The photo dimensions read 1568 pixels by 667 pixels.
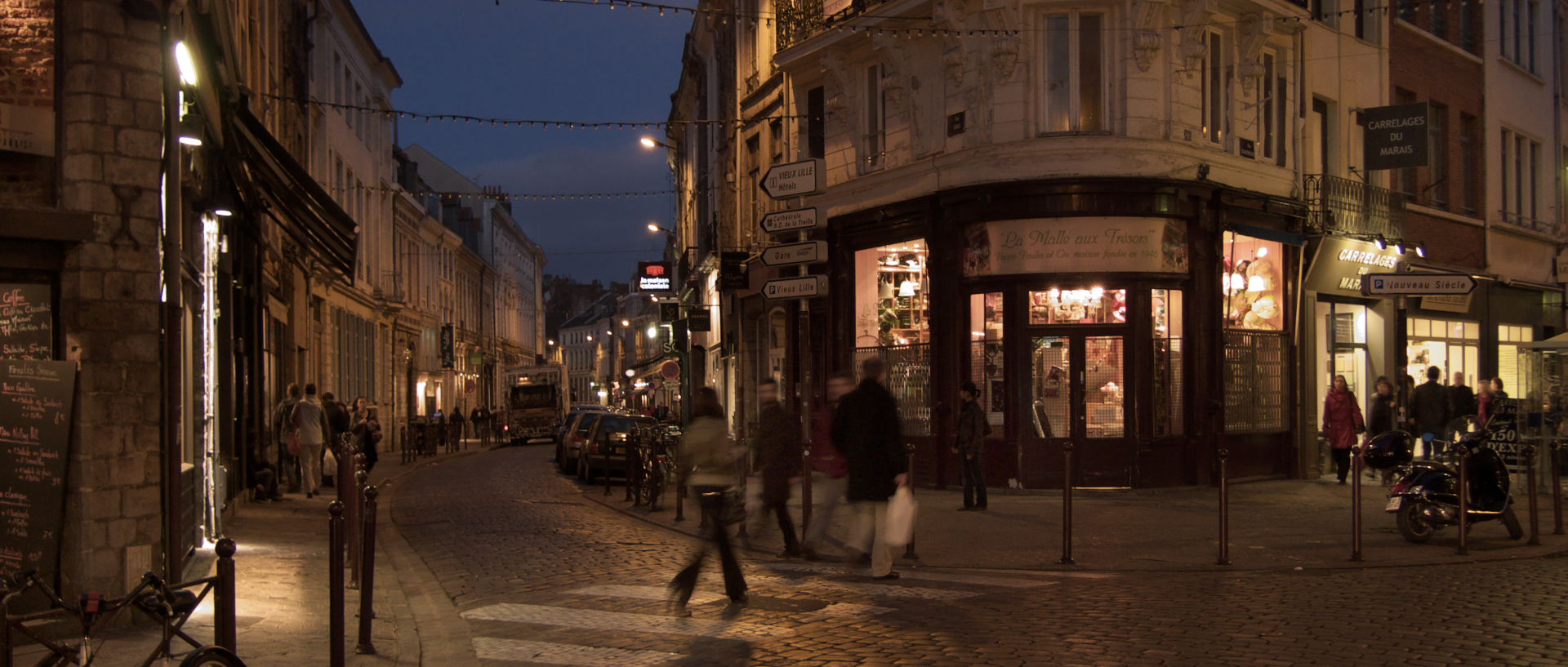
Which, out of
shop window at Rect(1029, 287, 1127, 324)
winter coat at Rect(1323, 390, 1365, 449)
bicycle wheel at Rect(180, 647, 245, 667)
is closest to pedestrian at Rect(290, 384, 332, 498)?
shop window at Rect(1029, 287, 1127, 324)

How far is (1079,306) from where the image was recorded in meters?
17.8

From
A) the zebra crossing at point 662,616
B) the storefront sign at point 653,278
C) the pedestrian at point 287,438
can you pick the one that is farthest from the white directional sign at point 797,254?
the storefront sign at point 653,278

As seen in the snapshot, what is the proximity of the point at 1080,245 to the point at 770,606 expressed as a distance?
32.4 ft

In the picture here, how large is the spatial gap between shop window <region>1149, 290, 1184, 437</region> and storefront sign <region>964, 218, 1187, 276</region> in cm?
49

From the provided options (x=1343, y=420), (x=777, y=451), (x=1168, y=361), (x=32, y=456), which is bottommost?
(x=1343, y=420)

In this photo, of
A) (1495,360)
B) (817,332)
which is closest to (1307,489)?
(817,332)

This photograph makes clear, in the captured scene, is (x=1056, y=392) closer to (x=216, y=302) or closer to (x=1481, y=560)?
(x=1481, y=560)

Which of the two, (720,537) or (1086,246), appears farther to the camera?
(1086,246)

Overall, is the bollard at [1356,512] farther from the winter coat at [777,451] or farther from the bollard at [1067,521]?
the winter coat at [777,451]

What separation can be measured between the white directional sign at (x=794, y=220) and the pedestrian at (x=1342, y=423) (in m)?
9.10

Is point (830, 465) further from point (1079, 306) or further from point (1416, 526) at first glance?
point (1079, 306)

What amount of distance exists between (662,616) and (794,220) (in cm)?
626

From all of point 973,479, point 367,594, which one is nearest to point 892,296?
point 973,479

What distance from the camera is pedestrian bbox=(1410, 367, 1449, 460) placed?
17.9m
